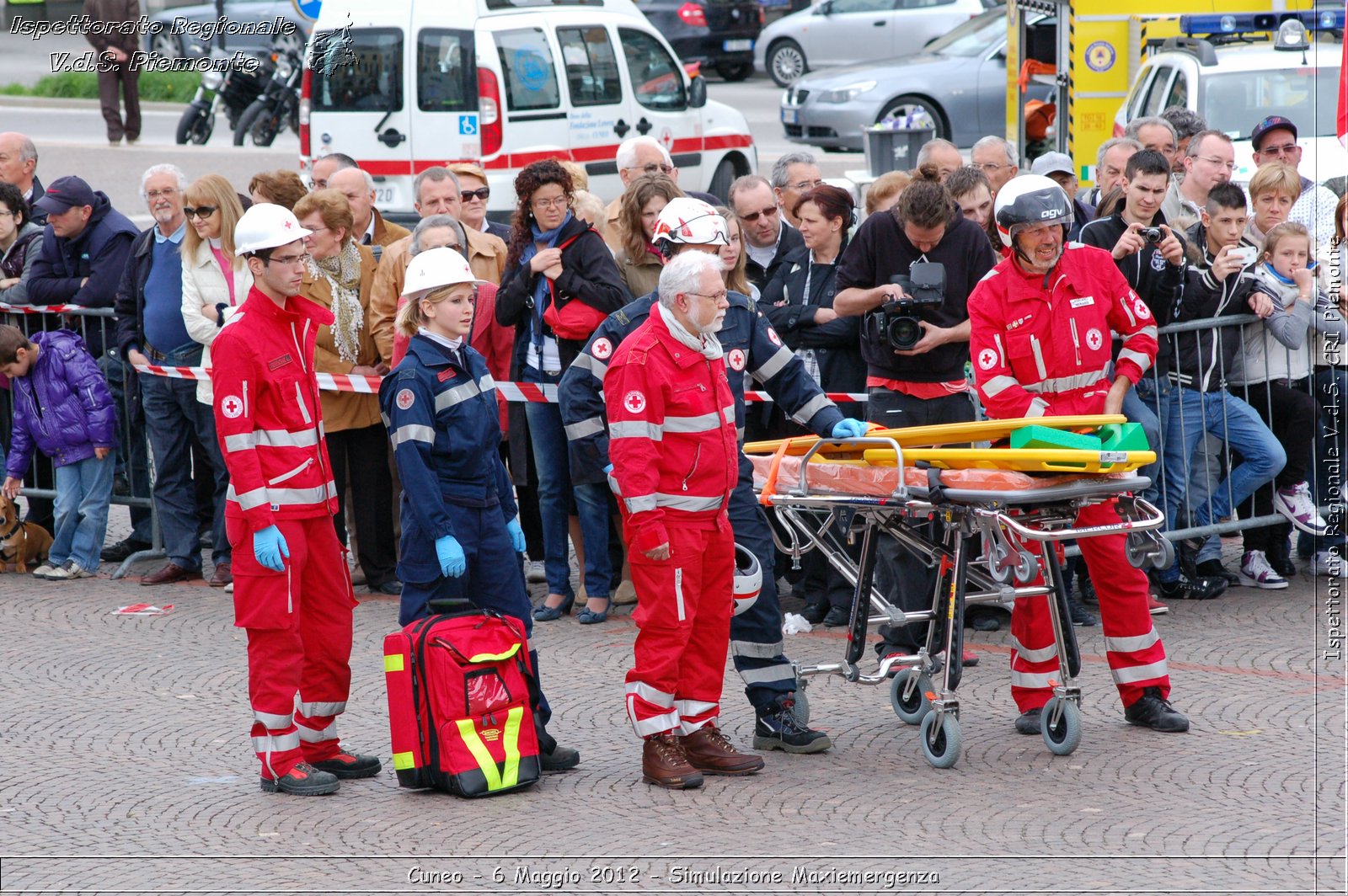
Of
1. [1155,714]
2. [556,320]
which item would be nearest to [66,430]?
[556,320]

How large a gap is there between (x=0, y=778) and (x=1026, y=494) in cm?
387

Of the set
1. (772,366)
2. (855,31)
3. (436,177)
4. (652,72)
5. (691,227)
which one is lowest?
(772,366)

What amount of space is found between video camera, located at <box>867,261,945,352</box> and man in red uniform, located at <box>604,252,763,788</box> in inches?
61.7

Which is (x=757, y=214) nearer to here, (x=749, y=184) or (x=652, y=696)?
(x=749, y=184)

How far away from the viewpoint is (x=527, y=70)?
16188 mm

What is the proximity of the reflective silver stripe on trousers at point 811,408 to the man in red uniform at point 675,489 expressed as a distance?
15.9 inches

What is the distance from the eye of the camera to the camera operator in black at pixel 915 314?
7.41m

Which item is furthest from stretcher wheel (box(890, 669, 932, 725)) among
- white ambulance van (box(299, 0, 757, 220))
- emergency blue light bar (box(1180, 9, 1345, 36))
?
white ambulance van (box(299, 0, 757, 220))

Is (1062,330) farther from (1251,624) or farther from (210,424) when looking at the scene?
(210,424)

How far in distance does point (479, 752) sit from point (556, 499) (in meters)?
2.65

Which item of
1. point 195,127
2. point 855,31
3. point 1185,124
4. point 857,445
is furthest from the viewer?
point 855,31

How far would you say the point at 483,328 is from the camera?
866 cm

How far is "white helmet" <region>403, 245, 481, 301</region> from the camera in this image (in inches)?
237

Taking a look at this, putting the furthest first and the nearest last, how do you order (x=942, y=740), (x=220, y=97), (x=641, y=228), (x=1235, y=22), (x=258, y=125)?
(x=220, y=97) < (x=258, y=125) < (x=1235, y=22) < (x=641, y=228) < (x=942, y=740)
